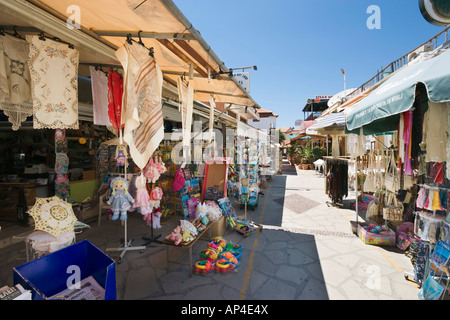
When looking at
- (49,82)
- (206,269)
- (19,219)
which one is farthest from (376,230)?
(19,219)

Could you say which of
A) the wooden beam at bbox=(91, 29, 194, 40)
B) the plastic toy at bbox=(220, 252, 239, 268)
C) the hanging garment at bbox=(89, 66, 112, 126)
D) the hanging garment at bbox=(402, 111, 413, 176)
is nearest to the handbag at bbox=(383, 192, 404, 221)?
the hanging garment at bbox=(402, 111, 413, 176)

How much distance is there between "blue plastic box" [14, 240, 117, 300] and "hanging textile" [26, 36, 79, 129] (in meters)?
1.31

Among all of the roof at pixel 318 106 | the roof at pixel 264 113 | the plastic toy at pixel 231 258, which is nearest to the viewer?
the plastic toy at pixel 231 258

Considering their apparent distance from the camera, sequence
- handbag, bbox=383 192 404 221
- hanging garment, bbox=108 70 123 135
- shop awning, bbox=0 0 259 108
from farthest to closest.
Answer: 1. handbag, bbox=383 192 404 221
2. hanging garment, bbox=108 70 123 135
3. shop awning, bbox=0 0 259 108

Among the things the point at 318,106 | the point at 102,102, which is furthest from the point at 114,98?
the point at 318,106

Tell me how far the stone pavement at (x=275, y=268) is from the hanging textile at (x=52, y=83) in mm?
1778

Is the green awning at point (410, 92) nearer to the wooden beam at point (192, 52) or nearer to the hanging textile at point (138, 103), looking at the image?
the wooden beam at point (192, 52)

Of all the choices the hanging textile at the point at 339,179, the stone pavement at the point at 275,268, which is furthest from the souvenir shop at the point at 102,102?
the hanging textile at the point at 339,179

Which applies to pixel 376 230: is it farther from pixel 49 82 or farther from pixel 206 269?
pixel 49 82

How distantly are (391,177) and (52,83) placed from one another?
6.41 metres

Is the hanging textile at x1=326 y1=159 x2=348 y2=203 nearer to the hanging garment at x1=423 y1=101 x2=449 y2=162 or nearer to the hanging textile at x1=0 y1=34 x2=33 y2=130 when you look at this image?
the hanging garment at x1=423 y1=101 x2=449 y2=162

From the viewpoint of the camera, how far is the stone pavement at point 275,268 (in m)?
3.11

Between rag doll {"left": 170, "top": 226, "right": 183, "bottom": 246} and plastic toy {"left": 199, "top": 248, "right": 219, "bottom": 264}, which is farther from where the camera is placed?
plastic toy {"left": 199, "top": 248, "right": 219, "bottom": 264}

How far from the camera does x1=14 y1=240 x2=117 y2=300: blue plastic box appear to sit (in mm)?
1801
